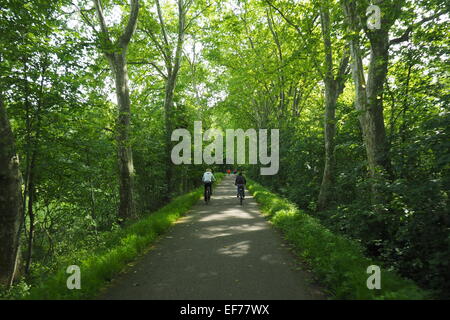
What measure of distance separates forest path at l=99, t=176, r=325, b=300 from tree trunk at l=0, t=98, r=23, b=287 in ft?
8.63

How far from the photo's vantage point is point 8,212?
5.29 metres

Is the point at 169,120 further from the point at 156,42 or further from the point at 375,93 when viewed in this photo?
the point at 375,93

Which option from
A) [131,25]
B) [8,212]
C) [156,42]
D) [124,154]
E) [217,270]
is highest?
[156,42]

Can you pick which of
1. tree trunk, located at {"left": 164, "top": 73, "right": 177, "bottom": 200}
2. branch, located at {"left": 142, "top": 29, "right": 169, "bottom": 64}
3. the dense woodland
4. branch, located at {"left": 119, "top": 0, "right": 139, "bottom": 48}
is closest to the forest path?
the dense woodland

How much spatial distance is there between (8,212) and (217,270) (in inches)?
176

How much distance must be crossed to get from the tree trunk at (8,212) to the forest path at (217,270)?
263cm

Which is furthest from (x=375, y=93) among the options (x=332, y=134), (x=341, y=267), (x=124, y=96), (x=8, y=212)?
(x=8, y=212)

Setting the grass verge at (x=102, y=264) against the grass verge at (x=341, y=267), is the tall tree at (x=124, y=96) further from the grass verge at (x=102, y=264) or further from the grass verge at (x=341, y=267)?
the grass verge at (x=341, y=267)

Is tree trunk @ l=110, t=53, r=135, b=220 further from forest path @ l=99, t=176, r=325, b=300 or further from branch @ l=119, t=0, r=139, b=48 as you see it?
forest path @ l=99, t=176, r=325, b=300

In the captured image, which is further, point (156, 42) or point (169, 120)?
point (169, 120)

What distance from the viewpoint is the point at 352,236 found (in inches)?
255

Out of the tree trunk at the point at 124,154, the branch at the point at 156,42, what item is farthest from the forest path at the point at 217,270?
the branch at the point at 156,42

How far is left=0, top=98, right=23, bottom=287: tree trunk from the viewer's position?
5.16m
